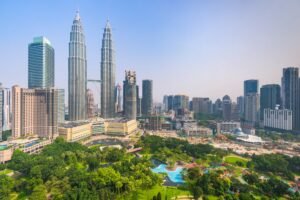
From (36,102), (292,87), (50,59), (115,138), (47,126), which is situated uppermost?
(50,59)

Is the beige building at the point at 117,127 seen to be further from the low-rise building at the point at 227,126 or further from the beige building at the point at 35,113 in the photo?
the low-rise building at the point at 227,126

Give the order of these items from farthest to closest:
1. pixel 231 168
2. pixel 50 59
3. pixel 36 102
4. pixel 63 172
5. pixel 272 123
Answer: pixel 272 123
pixel 50 59
pixel 36 102
pixel 231 168
pixel 63 172

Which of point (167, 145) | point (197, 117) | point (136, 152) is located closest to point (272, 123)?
point (197, 117)

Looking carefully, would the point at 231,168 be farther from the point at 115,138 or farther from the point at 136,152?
the point at 115,138

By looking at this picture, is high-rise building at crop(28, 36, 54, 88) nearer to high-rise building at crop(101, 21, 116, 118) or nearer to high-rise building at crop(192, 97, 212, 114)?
high-rise building at crop(101, 21, 116, 118)

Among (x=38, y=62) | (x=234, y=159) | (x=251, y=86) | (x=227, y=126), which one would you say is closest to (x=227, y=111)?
(x=251, y=86)

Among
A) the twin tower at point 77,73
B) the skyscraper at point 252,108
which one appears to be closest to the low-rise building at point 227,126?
the skyscraper at point 252,108
